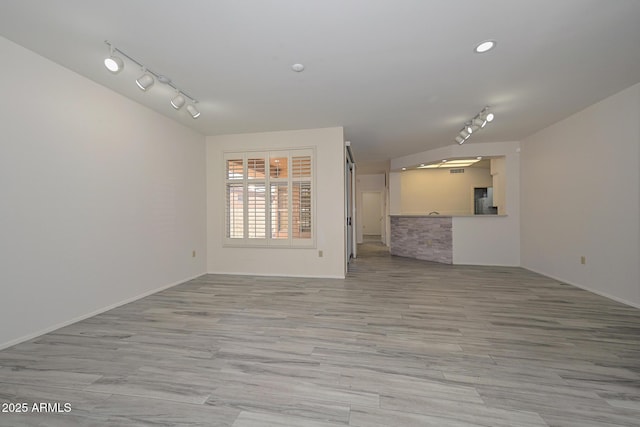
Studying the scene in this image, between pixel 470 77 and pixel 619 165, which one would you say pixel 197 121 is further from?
pixel 619 165

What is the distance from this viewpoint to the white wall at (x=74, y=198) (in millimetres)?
2238

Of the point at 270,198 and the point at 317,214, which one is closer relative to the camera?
the point at 317,214

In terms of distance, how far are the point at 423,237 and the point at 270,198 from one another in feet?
13.6

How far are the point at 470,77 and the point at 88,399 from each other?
4.24m

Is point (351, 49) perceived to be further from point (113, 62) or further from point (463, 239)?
point (463, 239)

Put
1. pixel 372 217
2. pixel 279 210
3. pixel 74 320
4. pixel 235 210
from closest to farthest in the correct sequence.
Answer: pixel 74 320 → pixel 279 210 → pixel 235 210 → pixel 372 217

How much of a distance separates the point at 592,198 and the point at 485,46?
10.1 feet

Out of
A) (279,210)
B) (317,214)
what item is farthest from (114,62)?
(317,214)

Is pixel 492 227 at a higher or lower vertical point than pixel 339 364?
higher

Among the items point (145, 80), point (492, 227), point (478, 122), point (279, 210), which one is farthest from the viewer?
point (492, 227)

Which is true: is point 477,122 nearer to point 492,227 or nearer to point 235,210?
point 492,227

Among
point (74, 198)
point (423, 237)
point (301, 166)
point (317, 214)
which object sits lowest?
point (423, 237)

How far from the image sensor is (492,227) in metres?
5.68

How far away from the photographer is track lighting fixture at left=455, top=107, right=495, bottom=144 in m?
3.73
